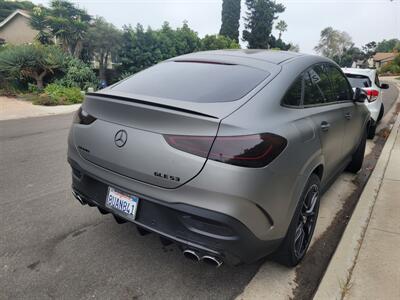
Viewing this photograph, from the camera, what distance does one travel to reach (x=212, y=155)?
6.79 feet

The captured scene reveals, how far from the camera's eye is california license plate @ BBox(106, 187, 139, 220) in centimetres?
238

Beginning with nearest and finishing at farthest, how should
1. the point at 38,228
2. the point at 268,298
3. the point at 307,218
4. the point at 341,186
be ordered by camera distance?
1. the point at 268,298
2. the point at 307,218
3. the point at 38,228
4. the point at 341,186

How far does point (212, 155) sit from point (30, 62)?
1530cm

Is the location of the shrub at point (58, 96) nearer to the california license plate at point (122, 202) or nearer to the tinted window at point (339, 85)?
the tinted window at point (339, 85)

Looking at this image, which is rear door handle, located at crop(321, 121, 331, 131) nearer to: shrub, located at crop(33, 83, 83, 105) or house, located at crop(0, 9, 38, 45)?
shrub, located at crop(33, 83, 83, 105)

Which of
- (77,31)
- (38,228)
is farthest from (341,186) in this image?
(77,31)

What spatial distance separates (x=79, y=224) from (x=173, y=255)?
108 cm

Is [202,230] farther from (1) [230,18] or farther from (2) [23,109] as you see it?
(1) [230,18]

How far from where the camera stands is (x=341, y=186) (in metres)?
4.84

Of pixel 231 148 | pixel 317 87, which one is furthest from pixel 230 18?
pixel 231 148

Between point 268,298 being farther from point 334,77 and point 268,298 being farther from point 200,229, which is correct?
point 334,77

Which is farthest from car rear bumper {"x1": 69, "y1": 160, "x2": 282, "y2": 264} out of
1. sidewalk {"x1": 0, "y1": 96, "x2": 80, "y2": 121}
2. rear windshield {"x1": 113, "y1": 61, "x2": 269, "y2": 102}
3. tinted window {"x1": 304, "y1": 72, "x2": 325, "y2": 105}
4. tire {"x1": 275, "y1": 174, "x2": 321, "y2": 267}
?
sidewalk {"x1": 0, "y1": 96, "x2": 80, "y2": 121}

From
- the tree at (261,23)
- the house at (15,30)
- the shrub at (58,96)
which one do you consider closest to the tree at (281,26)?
the tree at (261,23)

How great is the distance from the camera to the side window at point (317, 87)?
301 cm
